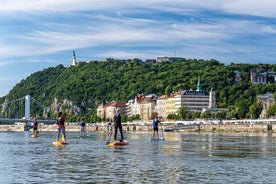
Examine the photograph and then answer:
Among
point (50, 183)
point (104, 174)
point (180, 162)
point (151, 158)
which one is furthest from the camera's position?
point (151, 158)

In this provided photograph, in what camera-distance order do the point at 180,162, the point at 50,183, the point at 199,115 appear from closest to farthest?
1. the point at 50,183
2. the point at 180,162
3. the point at 199,115

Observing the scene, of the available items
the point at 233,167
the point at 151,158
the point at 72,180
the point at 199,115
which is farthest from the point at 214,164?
the point at 199,115

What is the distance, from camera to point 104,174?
689 inches

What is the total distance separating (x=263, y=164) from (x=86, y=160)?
5.99 m

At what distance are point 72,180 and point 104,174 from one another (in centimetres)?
153

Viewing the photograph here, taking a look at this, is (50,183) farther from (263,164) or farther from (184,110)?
(184,110)

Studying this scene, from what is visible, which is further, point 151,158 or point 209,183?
point 151,158

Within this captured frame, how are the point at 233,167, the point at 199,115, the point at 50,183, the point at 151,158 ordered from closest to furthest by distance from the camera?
the point at 50,183
the point at 233,167
the point at 151,158
the point at 199,115

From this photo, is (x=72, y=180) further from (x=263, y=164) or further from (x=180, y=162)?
(x=263, y=164)

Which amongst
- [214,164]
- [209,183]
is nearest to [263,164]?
[214,164]

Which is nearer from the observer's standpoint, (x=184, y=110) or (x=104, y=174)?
(x=104, y=174)

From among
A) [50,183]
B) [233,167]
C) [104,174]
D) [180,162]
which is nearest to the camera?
→ [50,183]

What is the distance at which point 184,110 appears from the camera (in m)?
191

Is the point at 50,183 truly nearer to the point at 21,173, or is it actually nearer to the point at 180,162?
the point at 21,173
